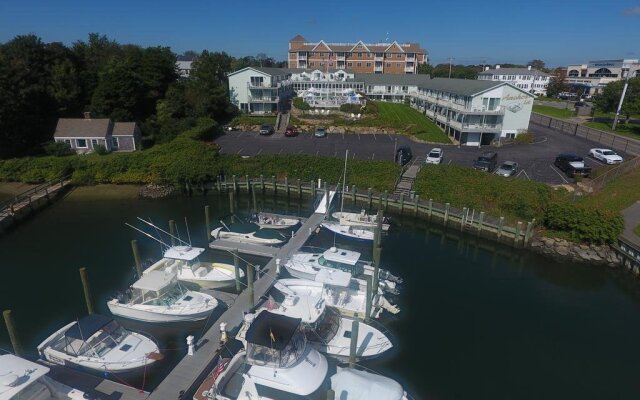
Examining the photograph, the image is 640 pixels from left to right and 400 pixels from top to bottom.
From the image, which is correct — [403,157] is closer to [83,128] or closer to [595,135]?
[595,135]

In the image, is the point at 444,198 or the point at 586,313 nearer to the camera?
the point at 586,313

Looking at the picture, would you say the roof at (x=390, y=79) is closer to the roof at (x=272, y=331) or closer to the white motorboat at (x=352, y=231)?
the white motorboat at (x=352, y=231)

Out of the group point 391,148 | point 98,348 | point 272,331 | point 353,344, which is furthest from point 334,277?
point 391,148

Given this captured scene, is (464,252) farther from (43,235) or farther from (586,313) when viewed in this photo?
(43,235)

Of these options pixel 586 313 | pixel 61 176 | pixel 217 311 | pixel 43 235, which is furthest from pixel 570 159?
pixel 61 176

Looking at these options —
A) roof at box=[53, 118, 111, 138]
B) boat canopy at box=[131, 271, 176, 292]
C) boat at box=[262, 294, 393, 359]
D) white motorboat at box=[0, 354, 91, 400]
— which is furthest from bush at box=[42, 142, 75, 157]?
boat at box=[262, 294, 393, 359]

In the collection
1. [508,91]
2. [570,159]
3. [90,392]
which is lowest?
[90,392]

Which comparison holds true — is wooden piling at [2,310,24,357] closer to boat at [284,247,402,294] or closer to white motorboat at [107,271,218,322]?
white motorboat at [107,271,218,322]
